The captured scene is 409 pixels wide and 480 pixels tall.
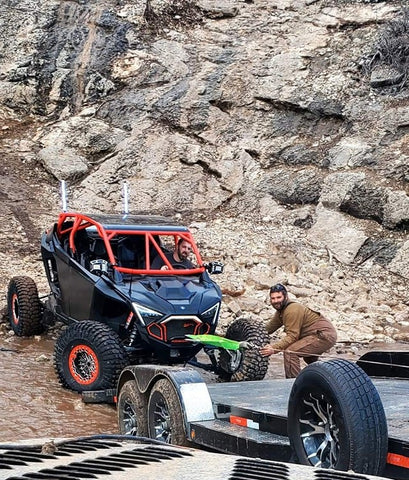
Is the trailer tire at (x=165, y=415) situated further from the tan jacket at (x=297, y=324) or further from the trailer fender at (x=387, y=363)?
the tan jacket at (x=297, y=324)

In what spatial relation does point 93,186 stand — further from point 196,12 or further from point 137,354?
point 137,354

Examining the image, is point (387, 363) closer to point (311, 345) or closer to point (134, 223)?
point (311, 345)

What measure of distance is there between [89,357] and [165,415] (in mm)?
2616

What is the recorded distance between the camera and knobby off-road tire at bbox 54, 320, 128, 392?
7.37m

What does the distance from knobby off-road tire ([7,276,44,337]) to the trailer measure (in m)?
4.44

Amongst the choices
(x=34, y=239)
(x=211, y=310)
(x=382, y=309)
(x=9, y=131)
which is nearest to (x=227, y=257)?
(x=382, y=309)

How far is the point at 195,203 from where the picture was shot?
1620 centimetres

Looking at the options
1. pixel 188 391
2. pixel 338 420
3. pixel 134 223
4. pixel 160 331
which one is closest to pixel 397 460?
pixel 338 420

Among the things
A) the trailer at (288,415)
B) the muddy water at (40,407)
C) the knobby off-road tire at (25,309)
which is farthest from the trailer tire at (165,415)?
the knobby off-road tire at (25,309)

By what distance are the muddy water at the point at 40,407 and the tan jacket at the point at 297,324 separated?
1.84m

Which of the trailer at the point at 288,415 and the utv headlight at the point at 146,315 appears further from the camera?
the utv headlight at the point at 146,315

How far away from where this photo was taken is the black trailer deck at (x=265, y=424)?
377cm

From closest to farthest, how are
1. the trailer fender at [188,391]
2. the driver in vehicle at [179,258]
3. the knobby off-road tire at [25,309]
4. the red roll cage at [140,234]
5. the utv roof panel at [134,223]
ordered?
the trailer fender at [188,391], the red roll cage at [140,234], the utv roof panel at [134,223], the driver in vehicle at [179,258], the knobby off-road tire at [25,309]

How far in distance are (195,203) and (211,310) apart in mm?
8449
